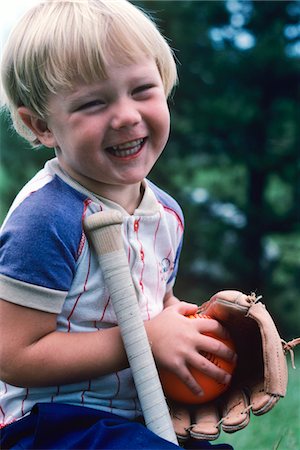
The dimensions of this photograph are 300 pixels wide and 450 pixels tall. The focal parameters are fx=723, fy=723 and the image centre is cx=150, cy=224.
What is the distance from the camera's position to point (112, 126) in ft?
6.56

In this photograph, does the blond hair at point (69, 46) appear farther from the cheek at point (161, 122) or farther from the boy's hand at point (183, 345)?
the boy's hand at point (183, 345)

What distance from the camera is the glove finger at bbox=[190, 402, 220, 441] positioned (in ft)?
6.91

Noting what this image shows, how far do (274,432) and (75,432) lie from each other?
59.1 inches

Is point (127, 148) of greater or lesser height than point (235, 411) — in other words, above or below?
above

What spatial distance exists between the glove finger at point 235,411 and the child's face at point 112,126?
72cm

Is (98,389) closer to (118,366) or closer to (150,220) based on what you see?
(118,366)

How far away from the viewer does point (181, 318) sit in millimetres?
2059

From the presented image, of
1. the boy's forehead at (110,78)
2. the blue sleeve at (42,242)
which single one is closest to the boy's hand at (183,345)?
the blue sleeve at (42,242)

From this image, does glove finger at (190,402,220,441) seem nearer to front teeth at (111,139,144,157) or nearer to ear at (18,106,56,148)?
front teeth at (111,139,144,157)

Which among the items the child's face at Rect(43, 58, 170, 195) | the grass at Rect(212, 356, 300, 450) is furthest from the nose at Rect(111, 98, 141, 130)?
the grass at Rect(212, 356, 300, 450)

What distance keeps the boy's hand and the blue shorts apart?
0.62 ft

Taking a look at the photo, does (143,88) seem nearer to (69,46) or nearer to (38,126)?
(69,46)

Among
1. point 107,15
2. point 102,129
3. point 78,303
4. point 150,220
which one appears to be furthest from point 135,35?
point 78,303

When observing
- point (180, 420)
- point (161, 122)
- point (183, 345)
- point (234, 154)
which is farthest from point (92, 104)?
point (234, 154)
